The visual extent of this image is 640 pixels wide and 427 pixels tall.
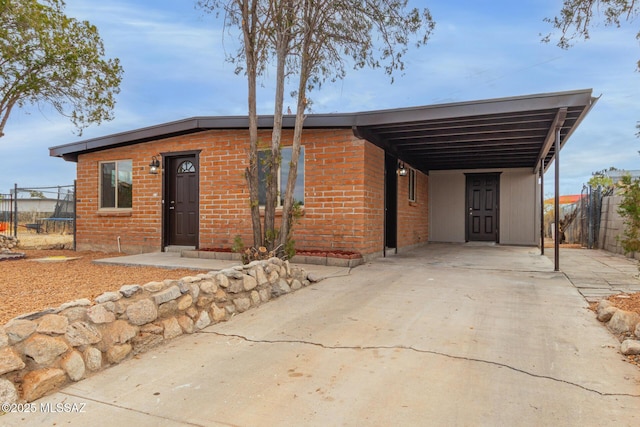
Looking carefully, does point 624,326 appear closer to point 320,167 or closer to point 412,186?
point 320,167

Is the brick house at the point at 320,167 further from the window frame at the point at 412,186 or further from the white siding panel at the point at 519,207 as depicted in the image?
the white siding panel at the point at 519,207

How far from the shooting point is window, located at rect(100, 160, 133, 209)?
30.6ft

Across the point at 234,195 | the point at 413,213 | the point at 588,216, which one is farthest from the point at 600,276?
the point at 588,216

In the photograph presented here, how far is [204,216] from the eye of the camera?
8352mm

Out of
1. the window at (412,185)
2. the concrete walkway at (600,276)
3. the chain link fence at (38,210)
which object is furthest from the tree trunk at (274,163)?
the chain link fence at (38,210)

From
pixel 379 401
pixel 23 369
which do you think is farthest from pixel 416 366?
pixel 23 369

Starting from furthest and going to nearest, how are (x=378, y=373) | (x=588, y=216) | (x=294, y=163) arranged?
(x=588, y=216) → (x=294, y=163) → (x=378, y=373)

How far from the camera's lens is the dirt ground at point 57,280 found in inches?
154

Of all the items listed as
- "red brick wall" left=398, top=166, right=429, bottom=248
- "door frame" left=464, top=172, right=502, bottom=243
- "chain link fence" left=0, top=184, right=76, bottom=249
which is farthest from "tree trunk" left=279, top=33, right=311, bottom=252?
"door frame" left=464, top=172, right=502, bottom=243

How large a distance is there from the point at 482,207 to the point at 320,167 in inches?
303

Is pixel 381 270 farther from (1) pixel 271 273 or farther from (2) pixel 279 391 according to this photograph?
(2) pixel 279 391

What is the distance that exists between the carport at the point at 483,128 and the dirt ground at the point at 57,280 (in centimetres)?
429

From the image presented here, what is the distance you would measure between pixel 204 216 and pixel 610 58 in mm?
8435

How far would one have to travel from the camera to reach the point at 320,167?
7418 mm
